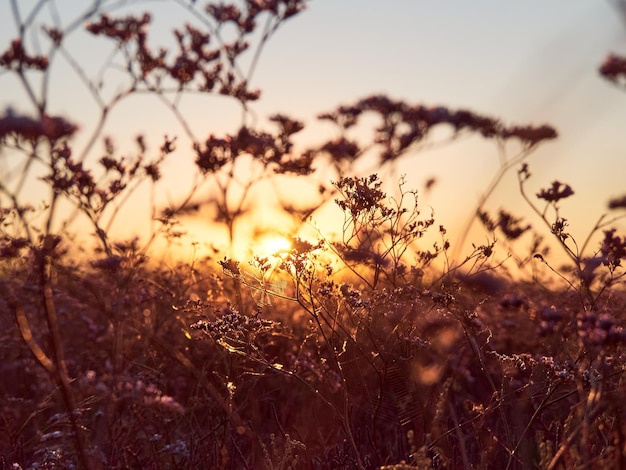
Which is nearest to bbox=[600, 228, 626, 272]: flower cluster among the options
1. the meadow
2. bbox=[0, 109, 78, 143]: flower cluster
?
the meadow

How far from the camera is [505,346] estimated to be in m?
7.88

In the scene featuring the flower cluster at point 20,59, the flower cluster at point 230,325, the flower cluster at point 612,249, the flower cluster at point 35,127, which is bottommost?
the flower cluster at point 612,249

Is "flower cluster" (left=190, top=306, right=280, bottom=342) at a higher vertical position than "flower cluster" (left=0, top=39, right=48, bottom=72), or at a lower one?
lower

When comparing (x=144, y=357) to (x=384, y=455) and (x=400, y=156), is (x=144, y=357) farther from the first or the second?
(x=400, y=156)

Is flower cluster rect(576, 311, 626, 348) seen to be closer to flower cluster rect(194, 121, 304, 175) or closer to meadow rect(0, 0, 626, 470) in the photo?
meadow rect(0, 0, 626, 470)

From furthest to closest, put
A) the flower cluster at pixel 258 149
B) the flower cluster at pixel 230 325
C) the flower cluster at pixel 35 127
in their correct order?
the flower cluster at pixel 258 149
the flower cluster at pixel 35 127
the flower cluster at pixel 230 325

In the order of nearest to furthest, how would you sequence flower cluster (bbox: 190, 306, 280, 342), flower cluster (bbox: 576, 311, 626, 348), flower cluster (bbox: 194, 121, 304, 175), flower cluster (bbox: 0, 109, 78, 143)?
1. flower cluster (bbox: 576, 311, 626, 348)
2. flower cluster (bbox: 190, 306, 280, 342)
3. flower cluster (bbox: 0, 109, 78, 143)
4. flower cluster (bbox: 194, 121, 304, 175)

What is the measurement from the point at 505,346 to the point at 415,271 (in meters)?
3.10

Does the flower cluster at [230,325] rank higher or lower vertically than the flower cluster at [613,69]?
lower

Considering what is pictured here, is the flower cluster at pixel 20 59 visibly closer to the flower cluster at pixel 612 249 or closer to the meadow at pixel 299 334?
the meadow at pixel 299 334

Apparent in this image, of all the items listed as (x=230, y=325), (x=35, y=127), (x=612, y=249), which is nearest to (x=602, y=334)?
(x=612, y=249)

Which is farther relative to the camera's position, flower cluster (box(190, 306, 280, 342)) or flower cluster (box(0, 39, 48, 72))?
flower cluster (box(0, 39, 48, 72))

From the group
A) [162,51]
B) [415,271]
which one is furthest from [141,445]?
[162,51]

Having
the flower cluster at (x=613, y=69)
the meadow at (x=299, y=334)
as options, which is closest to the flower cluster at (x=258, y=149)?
the meadow at (x=299, y=334)
